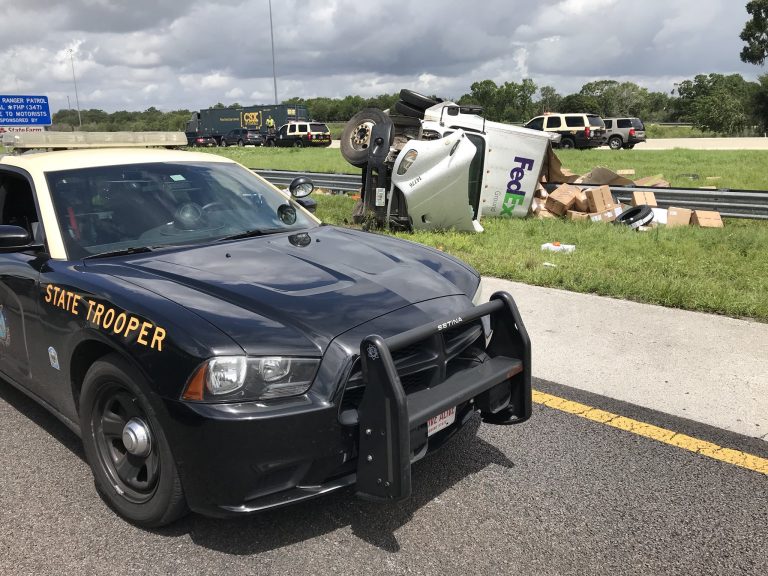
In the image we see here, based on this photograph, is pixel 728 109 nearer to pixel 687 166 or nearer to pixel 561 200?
pixel 687 166

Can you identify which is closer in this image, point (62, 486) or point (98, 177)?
point (62, 486)

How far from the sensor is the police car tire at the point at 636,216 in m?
9.92

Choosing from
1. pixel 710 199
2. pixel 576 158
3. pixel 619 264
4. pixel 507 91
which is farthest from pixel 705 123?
pixel 619 264

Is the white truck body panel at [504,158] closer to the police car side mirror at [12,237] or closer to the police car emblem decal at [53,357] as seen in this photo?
the police car side mirror at [12,237]

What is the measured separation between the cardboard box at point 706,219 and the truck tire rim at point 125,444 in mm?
9438

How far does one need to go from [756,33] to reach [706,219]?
74452 mm

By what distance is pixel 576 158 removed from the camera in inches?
952

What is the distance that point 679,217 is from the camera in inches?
397

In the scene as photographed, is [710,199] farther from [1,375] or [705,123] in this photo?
[705,123]

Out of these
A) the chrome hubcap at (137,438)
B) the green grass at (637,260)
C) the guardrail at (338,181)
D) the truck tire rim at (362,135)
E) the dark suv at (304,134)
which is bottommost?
the green grass at (637,260)

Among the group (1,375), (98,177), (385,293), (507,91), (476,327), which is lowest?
(1,375)

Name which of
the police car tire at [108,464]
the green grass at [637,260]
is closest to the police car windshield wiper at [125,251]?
the police car tire at [108,464]

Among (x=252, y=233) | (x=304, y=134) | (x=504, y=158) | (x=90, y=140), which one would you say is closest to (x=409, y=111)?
(x=504, y=158)

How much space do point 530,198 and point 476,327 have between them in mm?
8380
